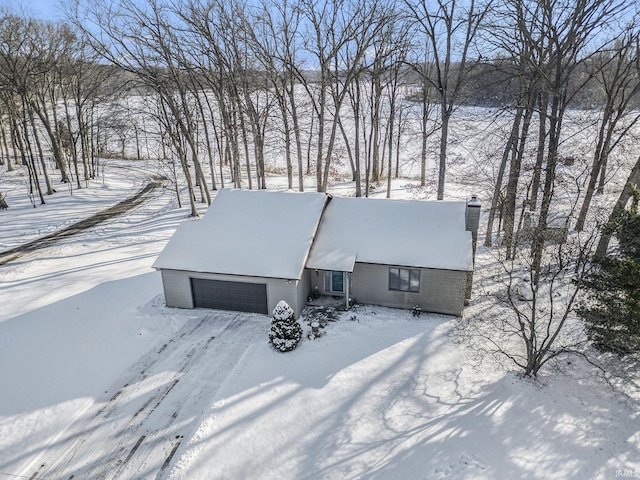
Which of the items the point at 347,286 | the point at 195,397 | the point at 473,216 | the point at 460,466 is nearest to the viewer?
the point at 460,466

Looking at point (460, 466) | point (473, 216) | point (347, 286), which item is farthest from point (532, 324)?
point (347, 286)

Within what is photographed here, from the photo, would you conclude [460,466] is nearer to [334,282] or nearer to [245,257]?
[334,282]

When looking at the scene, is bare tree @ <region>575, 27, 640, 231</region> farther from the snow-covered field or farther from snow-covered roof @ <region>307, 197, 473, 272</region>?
the snow-covered field

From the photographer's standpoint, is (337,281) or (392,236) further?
(337,281)

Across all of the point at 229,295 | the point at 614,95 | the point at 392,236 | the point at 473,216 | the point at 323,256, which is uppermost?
the point at 614,95

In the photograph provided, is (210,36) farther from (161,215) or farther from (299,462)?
(299,462)

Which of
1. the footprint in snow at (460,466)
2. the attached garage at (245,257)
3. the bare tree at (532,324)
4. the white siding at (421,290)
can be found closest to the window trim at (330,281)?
the white siding at (421,290)

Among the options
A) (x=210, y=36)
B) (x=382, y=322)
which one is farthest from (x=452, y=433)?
(x=210, y=36)
